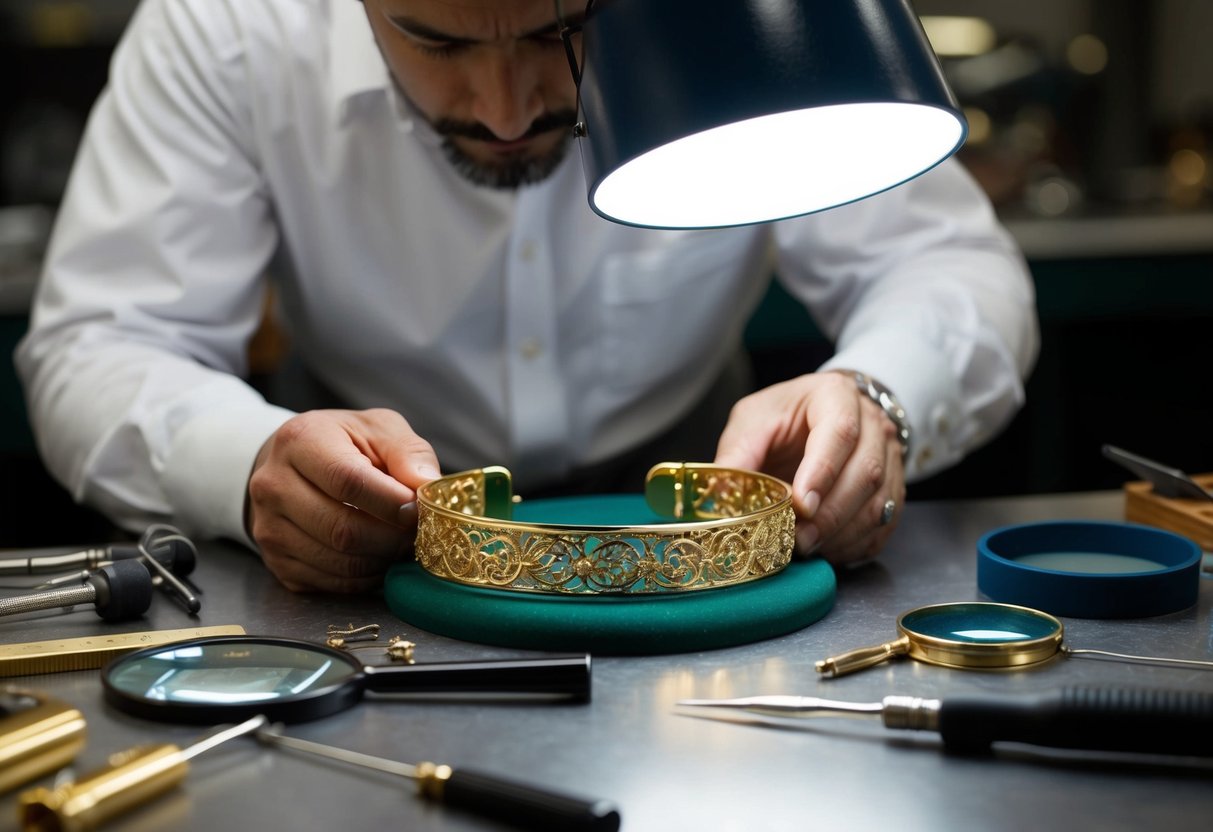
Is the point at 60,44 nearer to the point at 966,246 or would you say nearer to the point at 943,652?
the point at 966,246

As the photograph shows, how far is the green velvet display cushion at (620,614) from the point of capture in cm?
105

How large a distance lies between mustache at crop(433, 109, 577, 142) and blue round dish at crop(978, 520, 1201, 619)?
60 cm

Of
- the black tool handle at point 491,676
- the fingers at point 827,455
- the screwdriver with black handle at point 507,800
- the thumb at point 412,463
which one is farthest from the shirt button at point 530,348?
the screwdriver with black handle at point 507,800

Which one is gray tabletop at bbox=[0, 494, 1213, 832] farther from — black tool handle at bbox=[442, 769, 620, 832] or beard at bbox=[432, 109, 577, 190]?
beard at bbox=[432, 109, 577, 190]

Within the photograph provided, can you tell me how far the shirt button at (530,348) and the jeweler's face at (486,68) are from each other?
0.39m

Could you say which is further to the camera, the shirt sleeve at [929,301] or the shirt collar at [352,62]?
the shirt collar at [352,62]

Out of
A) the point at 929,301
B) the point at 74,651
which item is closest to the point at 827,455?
the point at 929,301

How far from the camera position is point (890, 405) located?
1.42 meters

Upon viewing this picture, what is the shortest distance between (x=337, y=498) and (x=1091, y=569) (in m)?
0.70

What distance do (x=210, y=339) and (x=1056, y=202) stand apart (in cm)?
311

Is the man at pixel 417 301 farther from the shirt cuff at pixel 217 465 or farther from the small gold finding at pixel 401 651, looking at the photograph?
the small gold finding at pixel 401 651

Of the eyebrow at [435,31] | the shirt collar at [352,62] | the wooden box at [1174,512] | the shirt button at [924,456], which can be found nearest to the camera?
the eyebrow at [435,31]

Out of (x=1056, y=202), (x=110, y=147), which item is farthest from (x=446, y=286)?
(x=1056, y=202)

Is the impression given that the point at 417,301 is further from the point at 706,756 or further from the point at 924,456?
the point at 706,756
